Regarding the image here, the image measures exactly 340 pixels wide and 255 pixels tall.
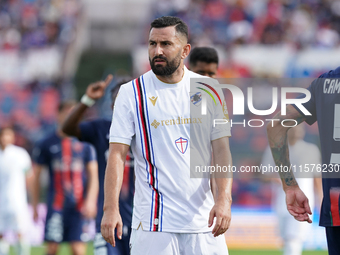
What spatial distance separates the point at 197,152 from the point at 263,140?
1159 cm

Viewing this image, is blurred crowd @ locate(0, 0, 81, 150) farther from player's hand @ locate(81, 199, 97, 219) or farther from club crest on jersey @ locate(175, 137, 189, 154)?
club crest on jersey @ locate(175, 137, 189, 154)

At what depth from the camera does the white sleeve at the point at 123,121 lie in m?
3.75

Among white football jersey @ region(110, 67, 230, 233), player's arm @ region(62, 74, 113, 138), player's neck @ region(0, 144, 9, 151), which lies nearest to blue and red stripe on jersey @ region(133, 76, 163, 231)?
white football jersey @ region(110, 67, 230, 233)

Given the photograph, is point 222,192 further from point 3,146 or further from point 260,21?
point 260,21

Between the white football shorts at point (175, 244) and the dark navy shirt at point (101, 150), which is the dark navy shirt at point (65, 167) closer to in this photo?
the dark navy shirt at point (101, 150)

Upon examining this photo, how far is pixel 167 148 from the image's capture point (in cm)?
374

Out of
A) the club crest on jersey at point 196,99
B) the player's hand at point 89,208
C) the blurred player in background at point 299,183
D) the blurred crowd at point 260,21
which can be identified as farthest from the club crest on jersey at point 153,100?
the blurred crowd at point 260,21

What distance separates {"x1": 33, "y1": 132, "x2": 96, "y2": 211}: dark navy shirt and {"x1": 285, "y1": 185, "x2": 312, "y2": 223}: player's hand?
13.9 ft

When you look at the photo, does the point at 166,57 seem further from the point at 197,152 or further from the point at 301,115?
the point at 301,115

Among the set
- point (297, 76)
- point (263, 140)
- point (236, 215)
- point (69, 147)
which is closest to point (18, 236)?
point (69, 147)

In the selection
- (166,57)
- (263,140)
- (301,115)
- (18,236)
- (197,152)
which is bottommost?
(18,236)

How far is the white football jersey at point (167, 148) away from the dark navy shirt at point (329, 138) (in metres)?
0.66

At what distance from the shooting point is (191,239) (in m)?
3.68

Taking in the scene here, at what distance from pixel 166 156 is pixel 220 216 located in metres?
0.57
